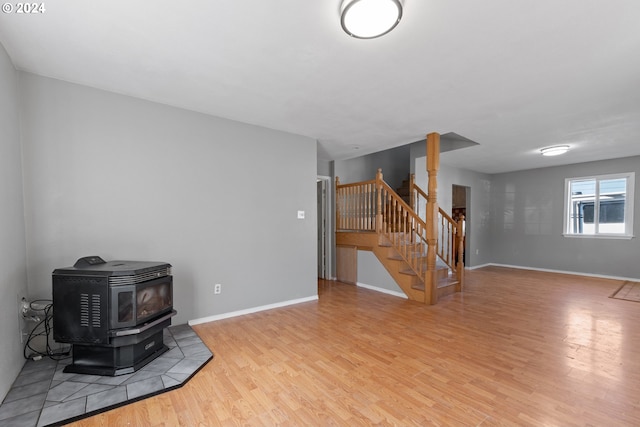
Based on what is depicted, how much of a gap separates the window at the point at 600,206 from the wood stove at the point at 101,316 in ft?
27.5

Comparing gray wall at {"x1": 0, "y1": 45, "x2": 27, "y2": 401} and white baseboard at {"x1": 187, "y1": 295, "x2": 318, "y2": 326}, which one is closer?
gray wall at {"x1": 0, "y1": 45, "x2": 27, "y2": 401}

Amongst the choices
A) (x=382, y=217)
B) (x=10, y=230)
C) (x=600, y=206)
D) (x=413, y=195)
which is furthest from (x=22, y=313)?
(x=600, y=206)

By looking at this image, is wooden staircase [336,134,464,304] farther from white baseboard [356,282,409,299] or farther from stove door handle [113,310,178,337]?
stove door handle [113,310,178,337]

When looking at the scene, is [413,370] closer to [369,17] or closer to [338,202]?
[369,17]

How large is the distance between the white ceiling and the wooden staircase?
1.38 meters

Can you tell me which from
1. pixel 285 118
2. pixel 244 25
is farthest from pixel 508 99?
pixel 244 25

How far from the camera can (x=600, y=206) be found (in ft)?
19.8

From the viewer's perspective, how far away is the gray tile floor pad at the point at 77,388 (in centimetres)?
170

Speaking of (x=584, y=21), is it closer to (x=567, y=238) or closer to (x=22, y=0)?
(x=22, y=0)

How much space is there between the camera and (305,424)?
65.6 inches

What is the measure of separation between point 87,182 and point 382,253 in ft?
13.4

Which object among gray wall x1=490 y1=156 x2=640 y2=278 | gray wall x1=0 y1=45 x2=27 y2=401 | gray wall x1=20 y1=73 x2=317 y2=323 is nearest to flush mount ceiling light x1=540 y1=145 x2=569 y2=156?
→ gray wall x1=490 y1=156 x2=640 y2=278

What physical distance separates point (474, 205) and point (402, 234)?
3.56 m

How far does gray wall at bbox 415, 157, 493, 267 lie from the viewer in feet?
21.1
